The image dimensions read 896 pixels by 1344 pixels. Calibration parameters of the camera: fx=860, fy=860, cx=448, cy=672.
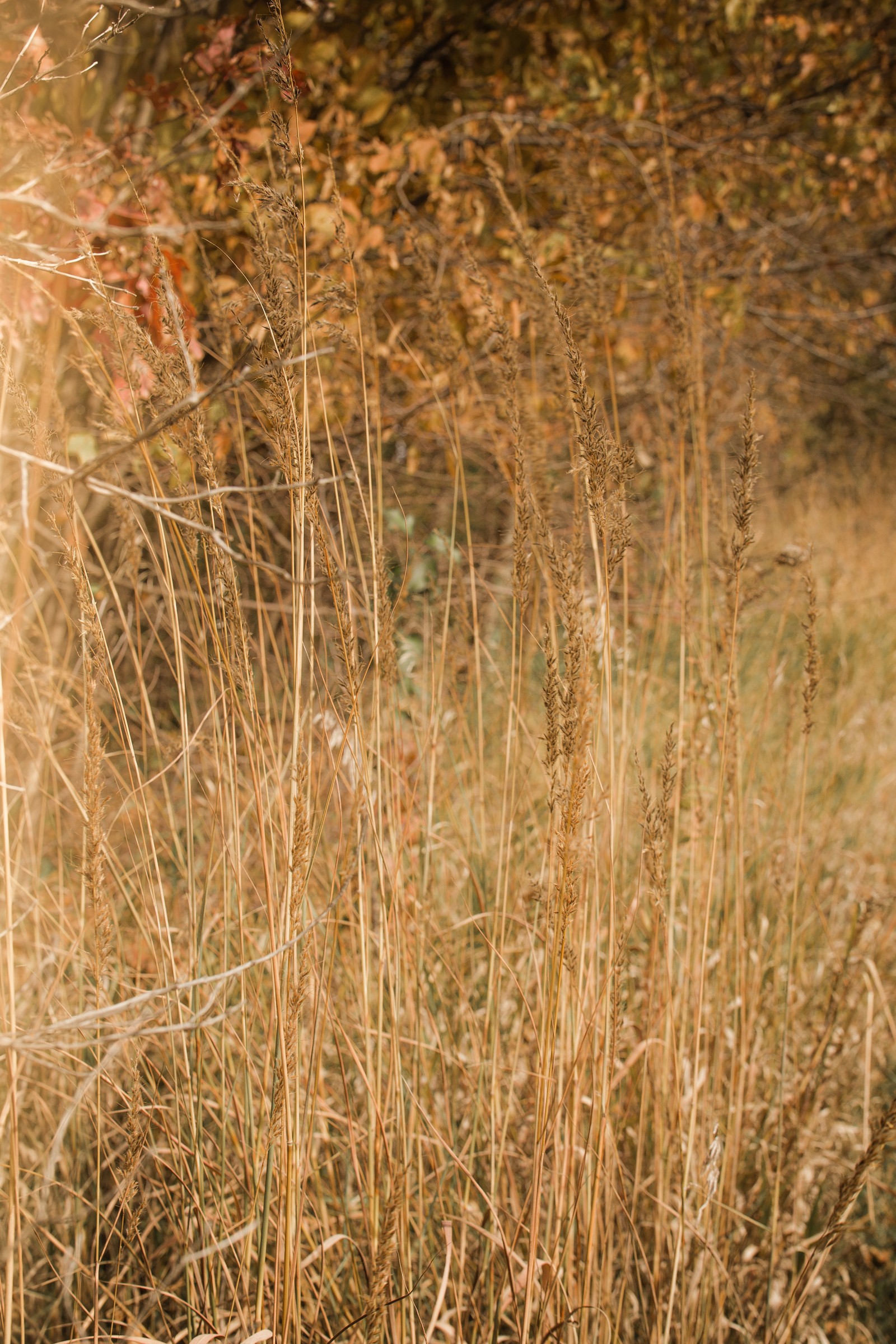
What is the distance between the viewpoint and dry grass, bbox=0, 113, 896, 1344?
753mm

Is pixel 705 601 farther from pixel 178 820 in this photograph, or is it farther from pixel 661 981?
pixel 178 820

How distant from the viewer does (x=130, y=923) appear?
5.11 ft

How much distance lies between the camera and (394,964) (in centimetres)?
82

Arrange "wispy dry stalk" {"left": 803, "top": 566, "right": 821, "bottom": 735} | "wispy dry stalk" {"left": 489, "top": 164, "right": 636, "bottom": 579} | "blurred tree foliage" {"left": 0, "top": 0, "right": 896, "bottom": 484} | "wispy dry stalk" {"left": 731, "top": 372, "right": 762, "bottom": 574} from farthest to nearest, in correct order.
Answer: "blurred tree foliage" {"left": 0, "top": 0, "right": 896, "bottom": 484}, "wispy dry stalk" {"left": 803, "top": 566, "right": 821, "bottom": 735}, "wispy dry stalk" {"left": 731, "top": 372, "right": 762, "bottom": 574}, "wispy dry stalk" {"left": 489, "top": 164, "right": 636, "bottom": 579}

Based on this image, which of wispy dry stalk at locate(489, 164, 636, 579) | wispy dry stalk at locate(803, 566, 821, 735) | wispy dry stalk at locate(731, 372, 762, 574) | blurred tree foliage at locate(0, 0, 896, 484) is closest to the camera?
wispy dry stalk at locate(489, 164, 636, 579)

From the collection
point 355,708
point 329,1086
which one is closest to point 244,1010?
point 355,708

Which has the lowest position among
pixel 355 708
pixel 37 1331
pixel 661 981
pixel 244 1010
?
pixel 37 1331

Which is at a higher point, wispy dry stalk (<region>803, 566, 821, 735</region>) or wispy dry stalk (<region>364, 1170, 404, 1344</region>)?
wispy dry stalk (<region>803, 566, 821, 735</region>)

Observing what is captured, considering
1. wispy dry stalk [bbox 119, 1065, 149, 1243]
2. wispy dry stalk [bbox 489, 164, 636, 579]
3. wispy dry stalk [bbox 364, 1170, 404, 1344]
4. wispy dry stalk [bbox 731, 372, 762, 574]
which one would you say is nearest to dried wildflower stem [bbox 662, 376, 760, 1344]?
wispy dry stalk [bbox 731, 372, 762, 574]

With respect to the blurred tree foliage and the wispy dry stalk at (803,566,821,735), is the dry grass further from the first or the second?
the blurred tree foliage

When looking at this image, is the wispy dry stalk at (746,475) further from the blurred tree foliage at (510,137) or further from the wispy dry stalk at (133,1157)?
the wispy dry stalk at (133,1157)

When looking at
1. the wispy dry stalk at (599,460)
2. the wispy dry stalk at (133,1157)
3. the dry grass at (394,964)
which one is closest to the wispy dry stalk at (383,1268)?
the dry grass at (394,964)

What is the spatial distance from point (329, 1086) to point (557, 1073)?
438 mm

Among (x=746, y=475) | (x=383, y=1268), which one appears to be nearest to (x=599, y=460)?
(x=746, y=475)
